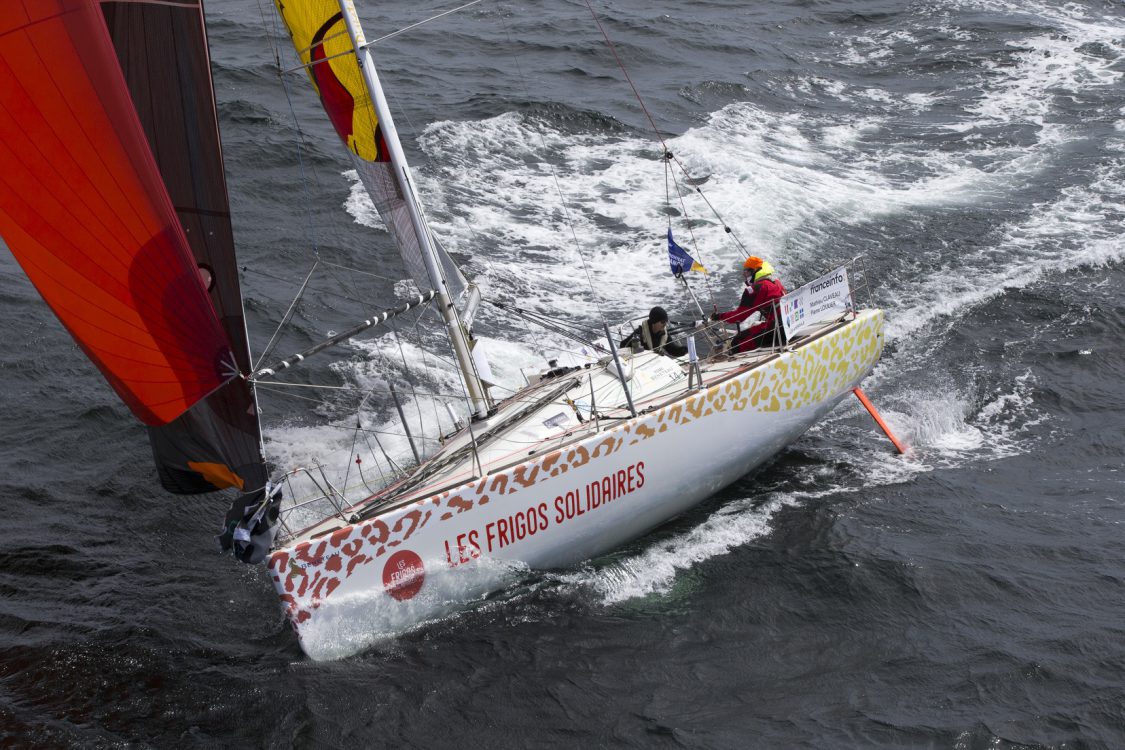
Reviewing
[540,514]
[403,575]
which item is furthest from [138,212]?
[540,514]

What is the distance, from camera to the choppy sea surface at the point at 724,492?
22.9ft

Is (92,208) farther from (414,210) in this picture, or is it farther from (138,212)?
(414,210)

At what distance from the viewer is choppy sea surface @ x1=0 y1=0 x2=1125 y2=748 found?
275 inches

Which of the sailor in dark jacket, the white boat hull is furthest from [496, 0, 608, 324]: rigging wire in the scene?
the white boat hull

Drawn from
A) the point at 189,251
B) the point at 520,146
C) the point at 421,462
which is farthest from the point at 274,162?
the point at 189,251

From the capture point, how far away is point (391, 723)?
6.83 m

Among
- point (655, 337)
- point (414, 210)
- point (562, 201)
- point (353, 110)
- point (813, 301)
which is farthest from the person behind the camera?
point (562, 201)

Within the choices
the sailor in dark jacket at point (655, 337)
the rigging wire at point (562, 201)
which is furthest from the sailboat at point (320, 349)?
the rigging wire at point (562, 201)

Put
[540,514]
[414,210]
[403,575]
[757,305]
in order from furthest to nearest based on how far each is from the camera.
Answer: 1. [757,305]
2. [414,210]
3. [540,514]
4. [403,575]

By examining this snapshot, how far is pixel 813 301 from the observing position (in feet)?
30.9

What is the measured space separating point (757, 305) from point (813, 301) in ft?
1.54

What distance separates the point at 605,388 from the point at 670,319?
10.4ft

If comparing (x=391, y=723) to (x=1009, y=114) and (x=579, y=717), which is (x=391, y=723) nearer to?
(x=579, y=717)

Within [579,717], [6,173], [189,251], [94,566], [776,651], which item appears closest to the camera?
[6,173]
